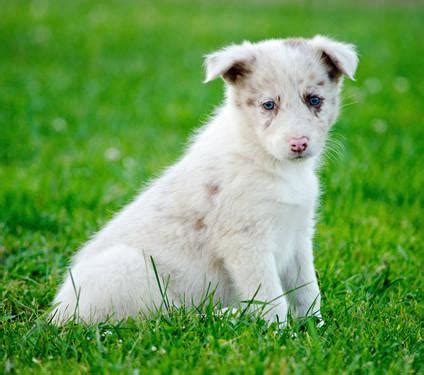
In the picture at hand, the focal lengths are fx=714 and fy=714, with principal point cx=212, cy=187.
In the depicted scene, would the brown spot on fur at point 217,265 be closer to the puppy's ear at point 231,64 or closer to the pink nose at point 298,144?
the pink nose at point 298,144

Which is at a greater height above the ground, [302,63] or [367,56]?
[302,63]

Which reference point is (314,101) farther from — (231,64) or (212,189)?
(212,189)

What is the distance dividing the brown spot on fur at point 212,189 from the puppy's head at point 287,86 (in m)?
0.33

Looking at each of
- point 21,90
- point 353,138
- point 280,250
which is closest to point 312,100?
point 280,250

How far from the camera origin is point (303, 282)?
3.94m

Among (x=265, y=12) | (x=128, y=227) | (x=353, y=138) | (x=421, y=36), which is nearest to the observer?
(x=128, y=227)

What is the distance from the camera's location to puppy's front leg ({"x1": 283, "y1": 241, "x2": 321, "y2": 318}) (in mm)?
3908

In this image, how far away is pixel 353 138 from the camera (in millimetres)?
7398

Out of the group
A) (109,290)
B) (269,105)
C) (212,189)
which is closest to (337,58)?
(269,105)

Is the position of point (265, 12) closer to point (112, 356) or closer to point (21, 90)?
point (21, 90)

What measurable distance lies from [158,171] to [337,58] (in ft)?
8.35

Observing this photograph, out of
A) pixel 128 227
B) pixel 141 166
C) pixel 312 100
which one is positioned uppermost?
Answer: pixel 312 100

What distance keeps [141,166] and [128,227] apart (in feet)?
8.69

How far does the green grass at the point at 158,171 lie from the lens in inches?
127
